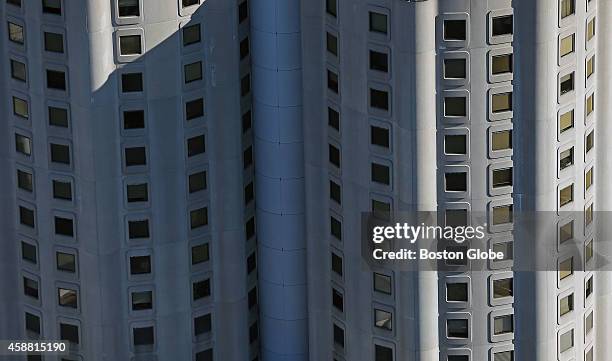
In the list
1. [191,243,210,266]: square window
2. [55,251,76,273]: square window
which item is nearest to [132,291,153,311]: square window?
[191,243,210,266]: square window

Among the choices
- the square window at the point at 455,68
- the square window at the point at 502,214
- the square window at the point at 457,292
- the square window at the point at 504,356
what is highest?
the square window at the point at 455,68

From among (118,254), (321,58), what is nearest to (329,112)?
(321,58)

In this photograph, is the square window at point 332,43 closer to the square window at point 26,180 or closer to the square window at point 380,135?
the square window at point 380,135

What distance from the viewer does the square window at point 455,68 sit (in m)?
148

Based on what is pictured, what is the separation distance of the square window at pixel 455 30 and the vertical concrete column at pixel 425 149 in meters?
0.64

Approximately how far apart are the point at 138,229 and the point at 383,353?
564 inches

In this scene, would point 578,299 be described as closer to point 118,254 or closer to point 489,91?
point 489,91

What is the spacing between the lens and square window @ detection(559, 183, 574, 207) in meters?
153

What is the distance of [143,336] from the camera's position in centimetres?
16038

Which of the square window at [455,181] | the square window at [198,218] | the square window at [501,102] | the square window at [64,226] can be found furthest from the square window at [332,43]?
the square window at [64,226]

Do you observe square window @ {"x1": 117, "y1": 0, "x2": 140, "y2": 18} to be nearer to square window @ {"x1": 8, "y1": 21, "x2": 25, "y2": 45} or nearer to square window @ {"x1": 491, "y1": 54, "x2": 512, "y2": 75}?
square window @ {"x1": 8, "y1": 21, "x2": 25, "y2": 45}

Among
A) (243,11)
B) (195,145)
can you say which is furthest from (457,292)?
(243,11)

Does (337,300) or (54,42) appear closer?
(54,42)

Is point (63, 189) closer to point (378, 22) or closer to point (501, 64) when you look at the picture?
point (378, 22)
